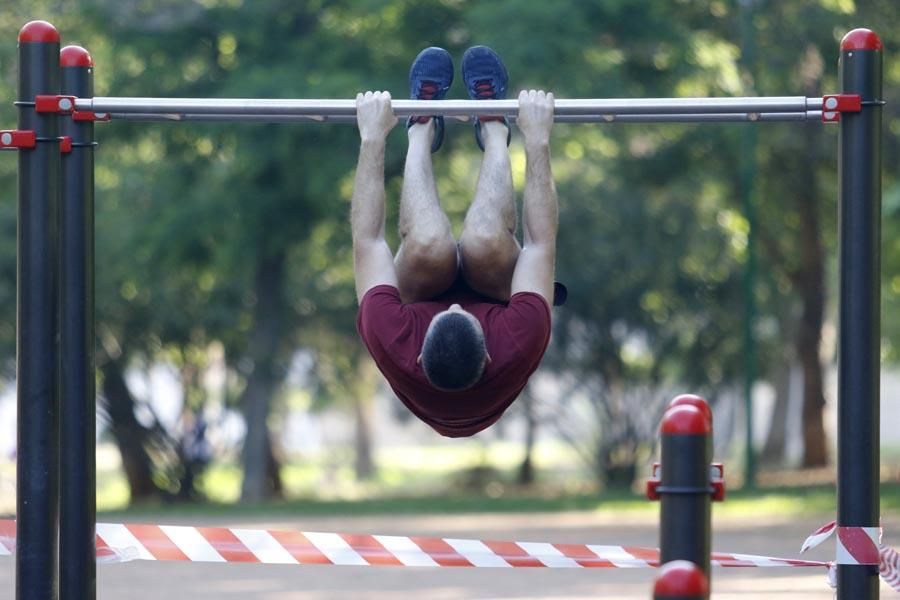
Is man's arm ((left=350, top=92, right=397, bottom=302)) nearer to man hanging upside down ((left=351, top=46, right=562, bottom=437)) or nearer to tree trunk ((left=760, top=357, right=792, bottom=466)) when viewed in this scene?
man hanging upside down ((left=351, top=46, right=562, bottom=437))

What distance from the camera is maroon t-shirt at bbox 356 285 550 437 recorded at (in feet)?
16.4

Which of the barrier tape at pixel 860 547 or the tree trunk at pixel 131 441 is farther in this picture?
the tree trunk at pixel 131 441

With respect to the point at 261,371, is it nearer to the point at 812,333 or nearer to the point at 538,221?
the point at 812,333

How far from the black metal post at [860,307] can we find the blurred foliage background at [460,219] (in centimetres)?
891

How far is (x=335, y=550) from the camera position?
5.32 m

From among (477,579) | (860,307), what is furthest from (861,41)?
(477,579)

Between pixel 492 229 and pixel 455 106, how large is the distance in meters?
0.51

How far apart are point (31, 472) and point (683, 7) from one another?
43.4 ft

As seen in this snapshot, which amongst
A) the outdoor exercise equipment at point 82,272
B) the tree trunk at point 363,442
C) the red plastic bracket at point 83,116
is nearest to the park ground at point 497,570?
the outdoor exercise equipment at point 82,272

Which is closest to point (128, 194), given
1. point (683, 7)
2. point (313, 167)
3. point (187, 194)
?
point (187, 194)

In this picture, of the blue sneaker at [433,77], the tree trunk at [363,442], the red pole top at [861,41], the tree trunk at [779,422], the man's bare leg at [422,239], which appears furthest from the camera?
the tree trunk at [363,442]

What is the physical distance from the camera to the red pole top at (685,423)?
11.5 ft

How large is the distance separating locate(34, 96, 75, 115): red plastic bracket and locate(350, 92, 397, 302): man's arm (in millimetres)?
956

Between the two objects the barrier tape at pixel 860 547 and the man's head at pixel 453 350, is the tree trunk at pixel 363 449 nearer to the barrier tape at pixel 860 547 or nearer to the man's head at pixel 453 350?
the man's head at pixel 453 350
